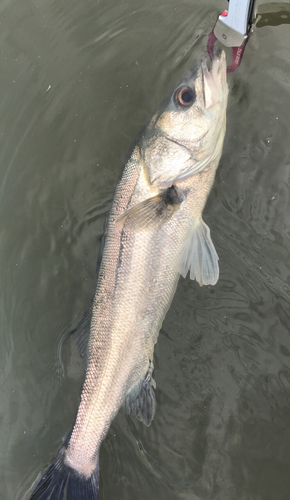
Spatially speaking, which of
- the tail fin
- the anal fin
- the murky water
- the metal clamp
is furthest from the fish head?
the tail fin

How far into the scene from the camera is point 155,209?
86.8 inches

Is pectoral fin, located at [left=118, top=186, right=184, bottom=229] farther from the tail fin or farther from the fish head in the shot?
the tail fin

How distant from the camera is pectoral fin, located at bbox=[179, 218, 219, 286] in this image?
230 centimetres

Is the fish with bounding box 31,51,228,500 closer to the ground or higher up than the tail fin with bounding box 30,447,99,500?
higher up

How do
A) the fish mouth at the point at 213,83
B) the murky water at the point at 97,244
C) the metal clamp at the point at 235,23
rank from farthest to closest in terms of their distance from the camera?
1. the murky water at the point at 97,244
2. the metal clamp at the point at 235,23
3. the fish mouth at the point at 213,83

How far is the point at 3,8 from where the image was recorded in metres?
3.29

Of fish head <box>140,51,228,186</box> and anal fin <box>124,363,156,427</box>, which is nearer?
fish head <box>140,51,228,186</box>

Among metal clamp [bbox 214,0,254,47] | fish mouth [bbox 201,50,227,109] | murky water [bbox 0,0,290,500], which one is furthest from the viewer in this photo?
murky water [bbox 0,0,290,500]

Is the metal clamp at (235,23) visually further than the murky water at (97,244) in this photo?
No

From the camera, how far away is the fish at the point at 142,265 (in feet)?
7.26

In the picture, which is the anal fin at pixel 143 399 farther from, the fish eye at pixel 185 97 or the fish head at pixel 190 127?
the fish eye at pixel 185 97

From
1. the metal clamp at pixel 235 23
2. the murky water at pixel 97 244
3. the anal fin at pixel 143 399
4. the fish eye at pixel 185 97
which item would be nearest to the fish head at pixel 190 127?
the fish eye at pixel 185 97

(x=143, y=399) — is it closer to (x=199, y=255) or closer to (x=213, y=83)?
(x=199, y=255)

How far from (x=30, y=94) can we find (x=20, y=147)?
1.37 feet
